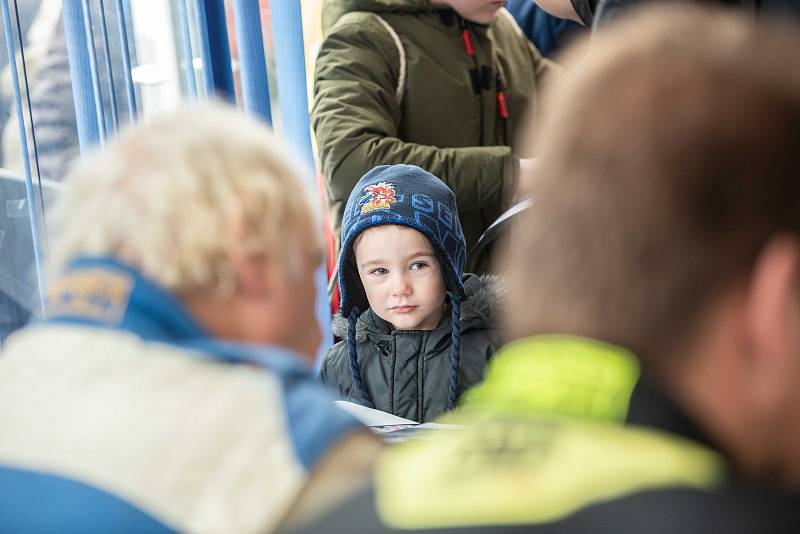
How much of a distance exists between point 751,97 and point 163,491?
47 centimetres

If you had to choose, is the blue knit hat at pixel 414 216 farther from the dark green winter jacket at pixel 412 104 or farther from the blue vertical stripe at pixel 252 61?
the blue vertical stripe at pixel 252 61

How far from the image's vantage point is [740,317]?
0.61 metres

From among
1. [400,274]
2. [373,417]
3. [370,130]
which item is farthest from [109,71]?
[373,417]

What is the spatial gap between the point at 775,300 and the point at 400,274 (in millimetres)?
1727

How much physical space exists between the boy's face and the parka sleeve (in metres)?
0.20

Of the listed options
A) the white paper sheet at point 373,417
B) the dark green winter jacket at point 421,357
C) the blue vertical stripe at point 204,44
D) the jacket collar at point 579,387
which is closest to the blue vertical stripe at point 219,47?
the blue vertical stripe at point 204,44

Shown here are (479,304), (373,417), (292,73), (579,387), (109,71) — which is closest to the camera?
(579,387)

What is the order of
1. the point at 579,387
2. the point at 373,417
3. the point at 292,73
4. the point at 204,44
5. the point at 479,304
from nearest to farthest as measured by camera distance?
the point at 579,387 → the point at 373,417 → the point at 479,304 → the point at 204,44 → the point at 292,73

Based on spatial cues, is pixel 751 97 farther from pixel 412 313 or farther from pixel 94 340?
pixel 412 313

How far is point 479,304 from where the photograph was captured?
2395 millimetres

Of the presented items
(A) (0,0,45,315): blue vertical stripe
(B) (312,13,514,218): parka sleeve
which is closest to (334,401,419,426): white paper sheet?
(B) (312,13,514,218): parka sleeve

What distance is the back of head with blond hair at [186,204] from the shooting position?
839mm

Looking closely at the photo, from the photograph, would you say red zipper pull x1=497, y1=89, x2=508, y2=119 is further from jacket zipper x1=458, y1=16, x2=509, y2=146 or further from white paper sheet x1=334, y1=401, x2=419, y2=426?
white paper sheet x1=334, y1=401, x2=419, y2=426

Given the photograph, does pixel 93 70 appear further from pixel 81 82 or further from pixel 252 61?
pixel 252 61
